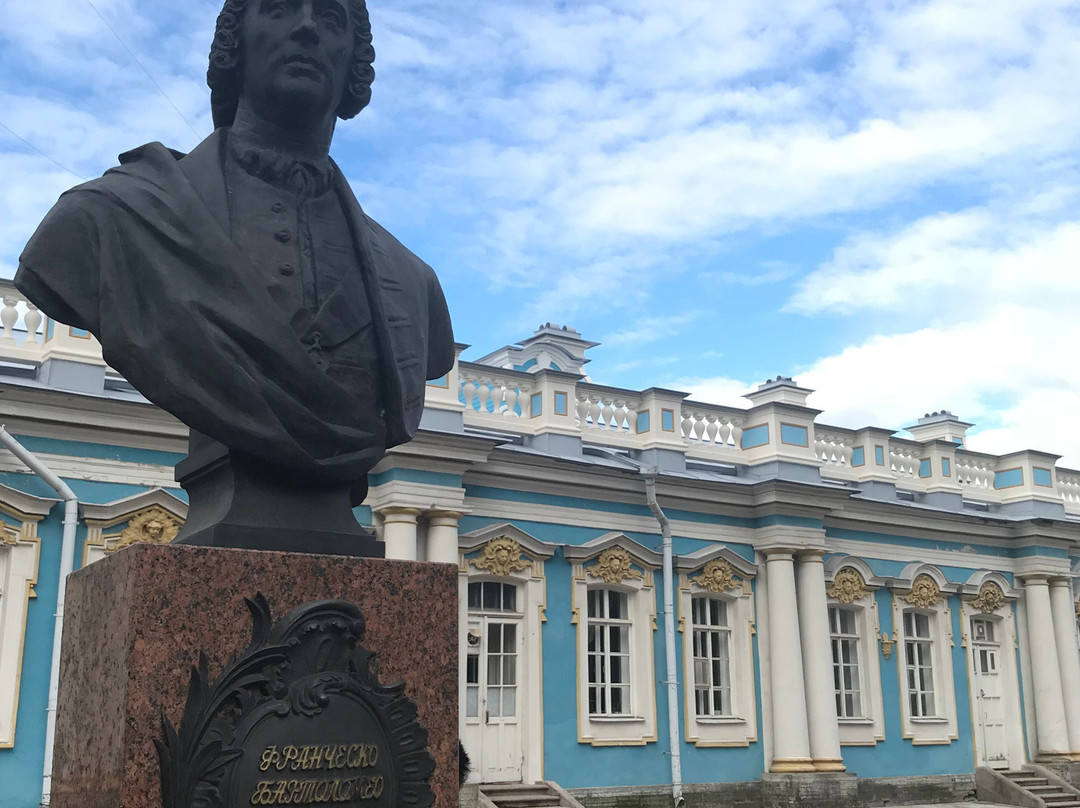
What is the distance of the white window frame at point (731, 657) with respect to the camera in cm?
1217

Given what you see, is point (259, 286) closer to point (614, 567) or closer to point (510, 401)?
point (510, 401)

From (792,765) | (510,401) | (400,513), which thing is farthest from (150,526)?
(792,765)

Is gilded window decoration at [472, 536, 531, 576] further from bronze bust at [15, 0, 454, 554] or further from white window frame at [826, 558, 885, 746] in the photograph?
bronze bust at [15, 0, 454, 554]

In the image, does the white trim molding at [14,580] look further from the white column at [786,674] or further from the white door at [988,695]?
the white door at [988,695]

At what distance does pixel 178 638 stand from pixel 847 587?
1189 centimetres

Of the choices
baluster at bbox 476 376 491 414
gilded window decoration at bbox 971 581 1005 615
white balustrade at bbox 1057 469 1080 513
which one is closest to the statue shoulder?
baluster at bbox 476 376 491 414

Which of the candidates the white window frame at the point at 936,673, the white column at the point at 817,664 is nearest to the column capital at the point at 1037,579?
the white window frame at the point at 936,673

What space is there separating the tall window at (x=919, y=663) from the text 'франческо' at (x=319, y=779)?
12382mm

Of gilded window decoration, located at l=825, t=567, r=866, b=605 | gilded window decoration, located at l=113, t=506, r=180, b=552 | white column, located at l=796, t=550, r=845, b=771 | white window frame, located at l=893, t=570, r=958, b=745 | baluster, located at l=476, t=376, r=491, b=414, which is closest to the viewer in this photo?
gilded window decoration, located at l=113, t=506, r=180, b=552

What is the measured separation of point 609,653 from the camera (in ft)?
38.9

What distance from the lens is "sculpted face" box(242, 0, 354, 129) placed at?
298 centimetres

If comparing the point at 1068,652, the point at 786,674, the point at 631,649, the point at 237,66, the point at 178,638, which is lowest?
the point at 178,638

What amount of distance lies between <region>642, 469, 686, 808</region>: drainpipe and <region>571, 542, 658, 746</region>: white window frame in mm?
148

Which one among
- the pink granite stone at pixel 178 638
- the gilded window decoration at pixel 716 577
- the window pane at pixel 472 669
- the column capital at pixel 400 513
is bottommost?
the pink granite stone at pixel 178 638
